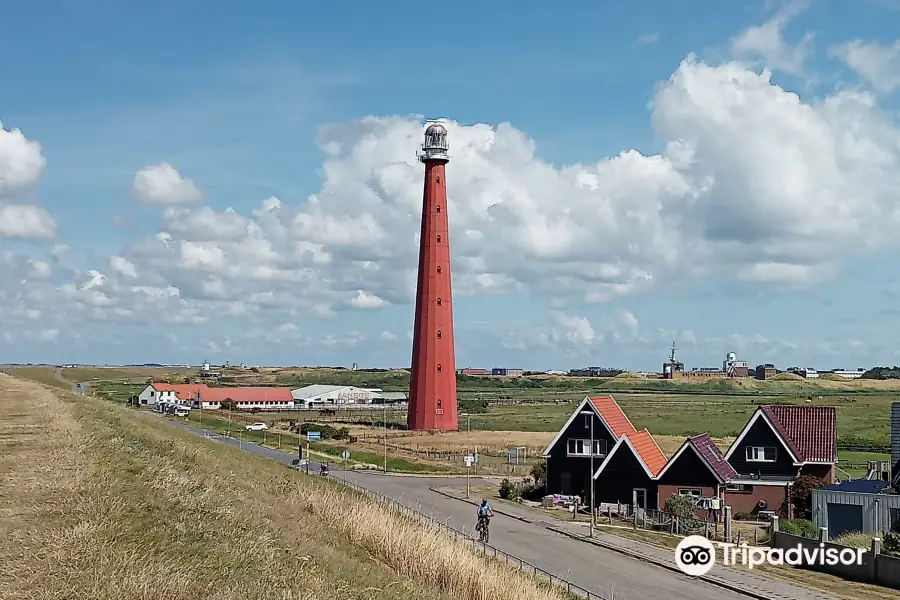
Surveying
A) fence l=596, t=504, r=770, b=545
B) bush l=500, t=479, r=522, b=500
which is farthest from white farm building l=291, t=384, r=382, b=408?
fence l=596, t=504, r=770, b=545

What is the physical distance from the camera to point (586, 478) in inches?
1864

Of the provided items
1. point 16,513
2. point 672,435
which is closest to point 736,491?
point 16,513

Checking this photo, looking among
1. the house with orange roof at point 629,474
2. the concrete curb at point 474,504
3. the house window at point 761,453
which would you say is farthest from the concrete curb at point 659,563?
the house window at point 761,453

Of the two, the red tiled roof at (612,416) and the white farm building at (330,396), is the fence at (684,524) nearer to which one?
the red tiled roof at (612,416)

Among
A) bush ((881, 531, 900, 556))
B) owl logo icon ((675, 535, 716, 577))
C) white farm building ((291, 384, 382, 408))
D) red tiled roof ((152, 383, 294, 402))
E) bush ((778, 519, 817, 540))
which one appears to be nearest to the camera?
bush ((881, 531, 900, 556))

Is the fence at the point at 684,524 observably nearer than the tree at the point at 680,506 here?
Yes

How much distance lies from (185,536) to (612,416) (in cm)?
3531

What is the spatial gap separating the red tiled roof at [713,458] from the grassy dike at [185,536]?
68.1 ft

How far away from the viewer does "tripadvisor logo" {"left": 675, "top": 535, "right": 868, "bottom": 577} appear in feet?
93.0

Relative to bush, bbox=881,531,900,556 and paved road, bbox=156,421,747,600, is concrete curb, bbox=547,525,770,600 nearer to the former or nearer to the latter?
paved road, bbox=156,421,747,600

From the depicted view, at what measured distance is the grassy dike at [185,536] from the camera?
12062 mm

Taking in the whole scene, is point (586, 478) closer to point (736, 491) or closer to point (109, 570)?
point (736, 491)

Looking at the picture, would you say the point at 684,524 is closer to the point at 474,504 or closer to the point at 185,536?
the point at 474,504

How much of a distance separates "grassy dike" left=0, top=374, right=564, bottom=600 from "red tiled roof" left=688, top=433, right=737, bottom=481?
68.1 ft
